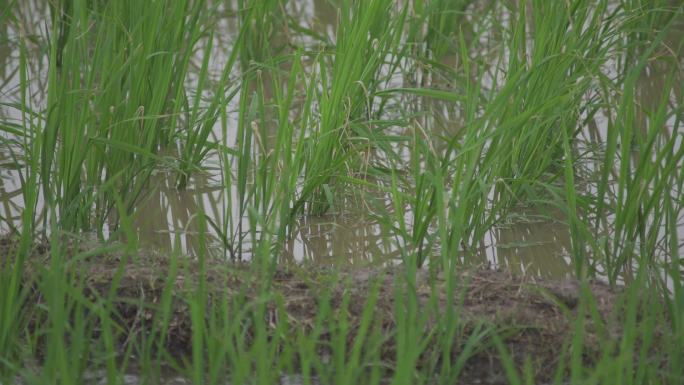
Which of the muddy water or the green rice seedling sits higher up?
the green rice seedling

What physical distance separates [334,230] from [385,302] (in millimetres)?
609

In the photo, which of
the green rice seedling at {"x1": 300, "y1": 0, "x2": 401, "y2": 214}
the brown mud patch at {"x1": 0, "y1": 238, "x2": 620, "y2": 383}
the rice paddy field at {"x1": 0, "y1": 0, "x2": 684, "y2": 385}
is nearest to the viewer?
the rice paddy field at {"x1": 0, "y1": 0, "x2": 684, "y2": 385}

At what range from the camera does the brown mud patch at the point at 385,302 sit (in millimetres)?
2035

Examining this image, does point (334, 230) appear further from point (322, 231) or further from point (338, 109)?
point (338, 109)

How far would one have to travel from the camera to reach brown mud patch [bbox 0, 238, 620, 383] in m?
2.04

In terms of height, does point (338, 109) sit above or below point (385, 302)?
above

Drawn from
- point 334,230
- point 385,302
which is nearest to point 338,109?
point 334,230

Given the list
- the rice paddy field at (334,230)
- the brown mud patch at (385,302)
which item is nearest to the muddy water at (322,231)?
the rice paddy field at (334,230)

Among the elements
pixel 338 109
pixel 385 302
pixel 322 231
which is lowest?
pixel 385 302

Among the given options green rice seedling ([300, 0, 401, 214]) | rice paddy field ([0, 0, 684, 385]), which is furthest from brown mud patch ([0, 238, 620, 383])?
green rice seedling ([300, 0, 401, 214])

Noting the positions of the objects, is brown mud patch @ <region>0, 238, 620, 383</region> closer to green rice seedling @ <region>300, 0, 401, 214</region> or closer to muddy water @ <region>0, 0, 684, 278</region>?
muddy water @ <region>0, 0, 684, 278</region>

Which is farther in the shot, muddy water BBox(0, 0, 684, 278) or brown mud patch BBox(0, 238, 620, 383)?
muddy water BBox(0, 0, 684, 278)

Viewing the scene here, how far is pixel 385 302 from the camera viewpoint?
7.02 ft

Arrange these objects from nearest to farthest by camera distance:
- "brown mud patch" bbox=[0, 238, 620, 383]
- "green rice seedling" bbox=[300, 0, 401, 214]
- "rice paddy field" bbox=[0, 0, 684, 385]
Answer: "rice paddy field" bbox=[0, 0, 684, 385] < "brown mud patch" bbox=[0, 238, 620, 383] < "green rice seedling" bbox=[300, 0, 401, 214]
